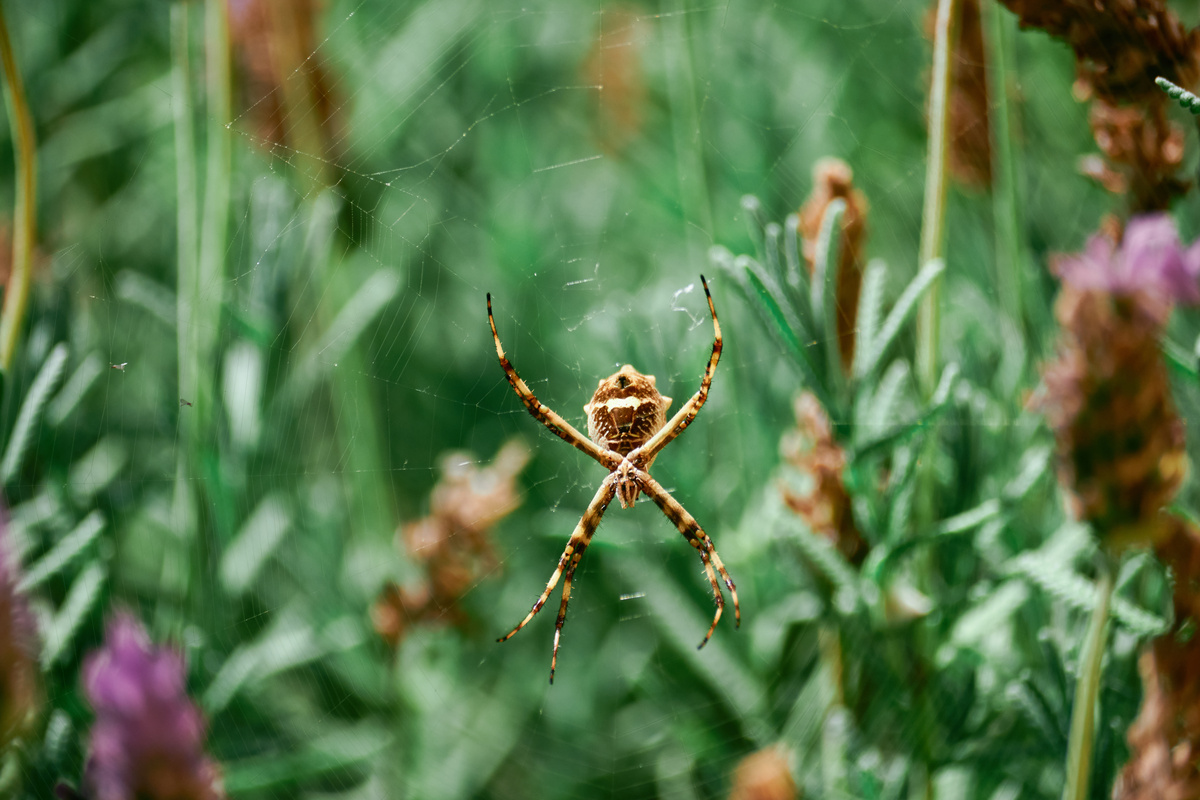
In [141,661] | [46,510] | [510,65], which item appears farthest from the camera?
[510,65]

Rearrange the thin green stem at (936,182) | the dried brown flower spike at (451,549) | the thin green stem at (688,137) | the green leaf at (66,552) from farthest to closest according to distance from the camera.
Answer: the thin green stem at (688,137)
the dried brown flower spike at (451,549)
the green leaf at (66,552)
the thin green stem at (936,182)

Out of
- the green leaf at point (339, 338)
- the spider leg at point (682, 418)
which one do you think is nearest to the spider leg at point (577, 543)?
the spider leg at point (682, 418)

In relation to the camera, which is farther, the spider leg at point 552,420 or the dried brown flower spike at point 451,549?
the spider leg at point 552,420

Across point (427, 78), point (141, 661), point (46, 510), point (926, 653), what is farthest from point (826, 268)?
point (427, 78)

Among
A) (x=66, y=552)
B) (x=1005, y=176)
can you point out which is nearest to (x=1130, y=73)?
(x=1005, y=176)

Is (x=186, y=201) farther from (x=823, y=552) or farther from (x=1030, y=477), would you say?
(x=1030, y=477)

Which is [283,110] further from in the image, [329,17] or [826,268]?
[826,268]

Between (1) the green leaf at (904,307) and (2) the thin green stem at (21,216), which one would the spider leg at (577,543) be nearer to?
(1) the green leaf at (904,307)
